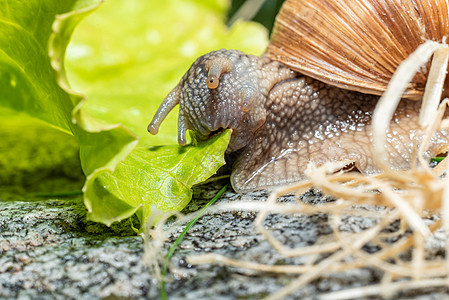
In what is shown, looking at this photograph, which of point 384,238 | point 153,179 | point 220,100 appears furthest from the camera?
point 220,100

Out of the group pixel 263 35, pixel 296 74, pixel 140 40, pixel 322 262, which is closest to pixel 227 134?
Result: pixel 296 74

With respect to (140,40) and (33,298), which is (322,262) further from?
(140,40)

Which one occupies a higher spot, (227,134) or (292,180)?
(227,134)

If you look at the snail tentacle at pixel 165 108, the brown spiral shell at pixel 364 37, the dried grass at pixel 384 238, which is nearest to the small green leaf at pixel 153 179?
the snail tentacle at pixel 165 108

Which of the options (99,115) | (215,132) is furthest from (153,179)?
(99,115)

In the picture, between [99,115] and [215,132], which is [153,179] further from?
[99,115]

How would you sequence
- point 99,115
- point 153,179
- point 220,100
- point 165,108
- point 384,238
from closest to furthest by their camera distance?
point 384,238 < point 153,179 < point 220,100 < point 165,108 < point 99,115

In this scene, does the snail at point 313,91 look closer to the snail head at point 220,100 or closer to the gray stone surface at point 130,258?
the snail head at point 220,100
